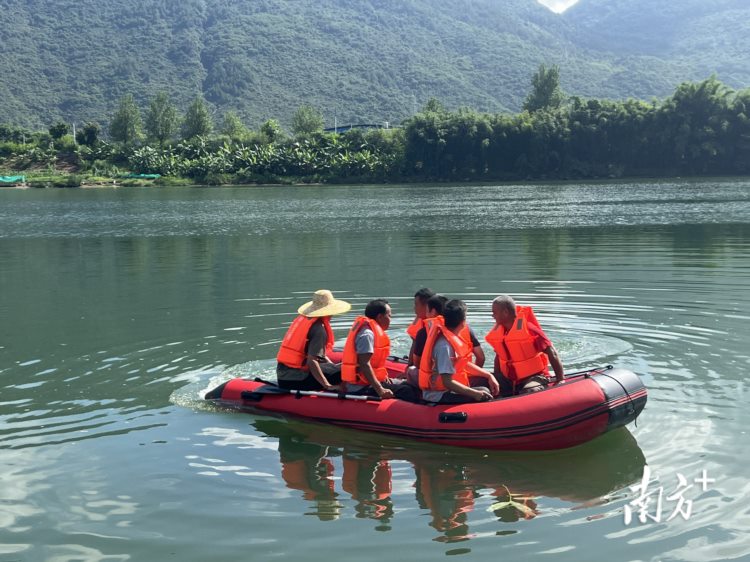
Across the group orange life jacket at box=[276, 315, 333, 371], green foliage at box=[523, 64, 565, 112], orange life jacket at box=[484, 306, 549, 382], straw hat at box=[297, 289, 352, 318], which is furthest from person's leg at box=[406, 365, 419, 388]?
green foliage at box=[523, 64, 565, 112]

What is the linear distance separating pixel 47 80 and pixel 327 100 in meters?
66.9

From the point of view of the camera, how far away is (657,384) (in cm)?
900

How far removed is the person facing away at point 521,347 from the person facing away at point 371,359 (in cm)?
99

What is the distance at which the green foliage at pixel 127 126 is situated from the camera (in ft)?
332

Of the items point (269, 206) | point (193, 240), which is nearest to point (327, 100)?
point (269, 206)

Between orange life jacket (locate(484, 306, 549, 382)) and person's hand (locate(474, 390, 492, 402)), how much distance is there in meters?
0.47

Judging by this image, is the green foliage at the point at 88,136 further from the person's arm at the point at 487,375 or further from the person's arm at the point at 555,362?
the person's arm at the point at 555,362

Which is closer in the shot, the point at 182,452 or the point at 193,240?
the point at 182,452

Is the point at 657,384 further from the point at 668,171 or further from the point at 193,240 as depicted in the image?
the point at 668,171

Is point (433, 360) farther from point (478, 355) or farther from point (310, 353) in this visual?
point (310, 353)

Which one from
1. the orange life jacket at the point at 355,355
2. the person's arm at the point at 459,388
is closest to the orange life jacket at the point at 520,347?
the person's arm at the point at 459,388

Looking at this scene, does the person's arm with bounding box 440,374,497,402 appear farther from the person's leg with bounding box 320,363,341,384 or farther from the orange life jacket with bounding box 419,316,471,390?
the person's leg with bounding box 320,363,341,384

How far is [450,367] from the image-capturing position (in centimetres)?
750

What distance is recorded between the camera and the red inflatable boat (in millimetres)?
7184
